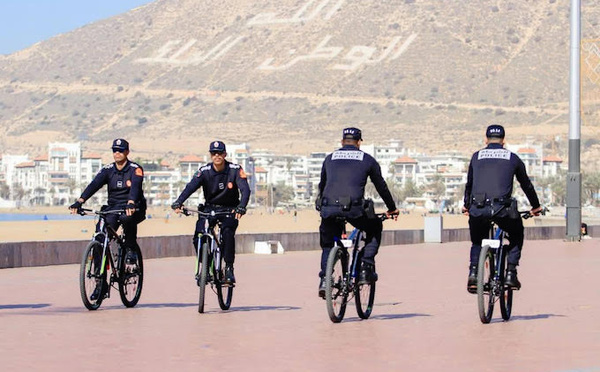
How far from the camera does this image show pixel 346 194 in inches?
503

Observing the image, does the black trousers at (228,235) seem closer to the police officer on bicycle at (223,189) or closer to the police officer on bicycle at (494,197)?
the police officer on bicycle at (223,189)

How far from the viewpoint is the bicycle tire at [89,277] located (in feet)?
45.5

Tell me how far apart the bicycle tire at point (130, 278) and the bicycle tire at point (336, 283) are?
8.18ft

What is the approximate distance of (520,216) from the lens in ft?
43.0

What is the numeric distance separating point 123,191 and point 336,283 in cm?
295

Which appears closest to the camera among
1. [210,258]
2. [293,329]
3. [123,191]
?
[293,329]

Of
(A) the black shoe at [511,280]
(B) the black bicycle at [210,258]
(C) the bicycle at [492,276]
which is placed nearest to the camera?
(C) the bicycle at [492,276]

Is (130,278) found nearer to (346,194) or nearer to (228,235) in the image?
(228,235)

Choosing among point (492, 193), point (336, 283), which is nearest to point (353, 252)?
point (336, 283)

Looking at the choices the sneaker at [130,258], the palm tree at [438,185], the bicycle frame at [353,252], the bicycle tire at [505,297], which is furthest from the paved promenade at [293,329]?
the palm tree at [438,185]

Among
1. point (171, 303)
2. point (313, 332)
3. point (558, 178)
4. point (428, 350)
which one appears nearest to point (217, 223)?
point (171, 303)

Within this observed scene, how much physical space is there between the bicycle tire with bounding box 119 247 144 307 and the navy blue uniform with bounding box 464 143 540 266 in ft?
11.9

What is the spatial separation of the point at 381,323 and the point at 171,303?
3126 millimetres

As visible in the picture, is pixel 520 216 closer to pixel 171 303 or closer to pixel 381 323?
pixel 381 323
